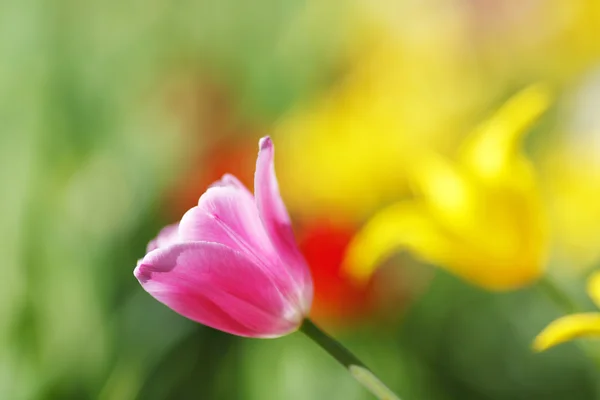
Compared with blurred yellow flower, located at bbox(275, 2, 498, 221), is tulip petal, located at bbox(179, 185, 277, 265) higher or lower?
higher

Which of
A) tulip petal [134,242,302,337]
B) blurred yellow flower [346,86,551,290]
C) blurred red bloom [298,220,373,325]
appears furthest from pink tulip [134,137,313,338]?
blurred red bloom [298,220,373,325]

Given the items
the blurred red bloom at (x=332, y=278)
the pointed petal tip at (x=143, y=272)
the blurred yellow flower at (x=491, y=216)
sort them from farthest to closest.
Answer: the blurred red bloom at (x=332, y=278)
the blurred yellow flower at (x=491, y=216)
the pointed petal tip at (x=143, y=272)

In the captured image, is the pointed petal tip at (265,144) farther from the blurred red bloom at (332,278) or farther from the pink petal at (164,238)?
the blurred red bloom at (332,278)

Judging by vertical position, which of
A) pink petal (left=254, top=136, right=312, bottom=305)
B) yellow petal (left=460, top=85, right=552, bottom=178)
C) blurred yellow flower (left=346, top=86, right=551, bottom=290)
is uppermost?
pink petal (left=254, top=136, right=312, bottom=305)

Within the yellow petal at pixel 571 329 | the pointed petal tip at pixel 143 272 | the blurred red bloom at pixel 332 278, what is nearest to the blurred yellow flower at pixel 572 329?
the yellow petal at pixel 571 329

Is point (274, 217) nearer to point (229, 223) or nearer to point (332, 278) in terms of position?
point (229, 223)

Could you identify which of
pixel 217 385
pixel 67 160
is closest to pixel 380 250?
pixel 217 385

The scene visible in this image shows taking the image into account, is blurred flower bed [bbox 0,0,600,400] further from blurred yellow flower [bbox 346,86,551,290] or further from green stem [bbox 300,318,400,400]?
green stem [bbox 300,318,400,400]
